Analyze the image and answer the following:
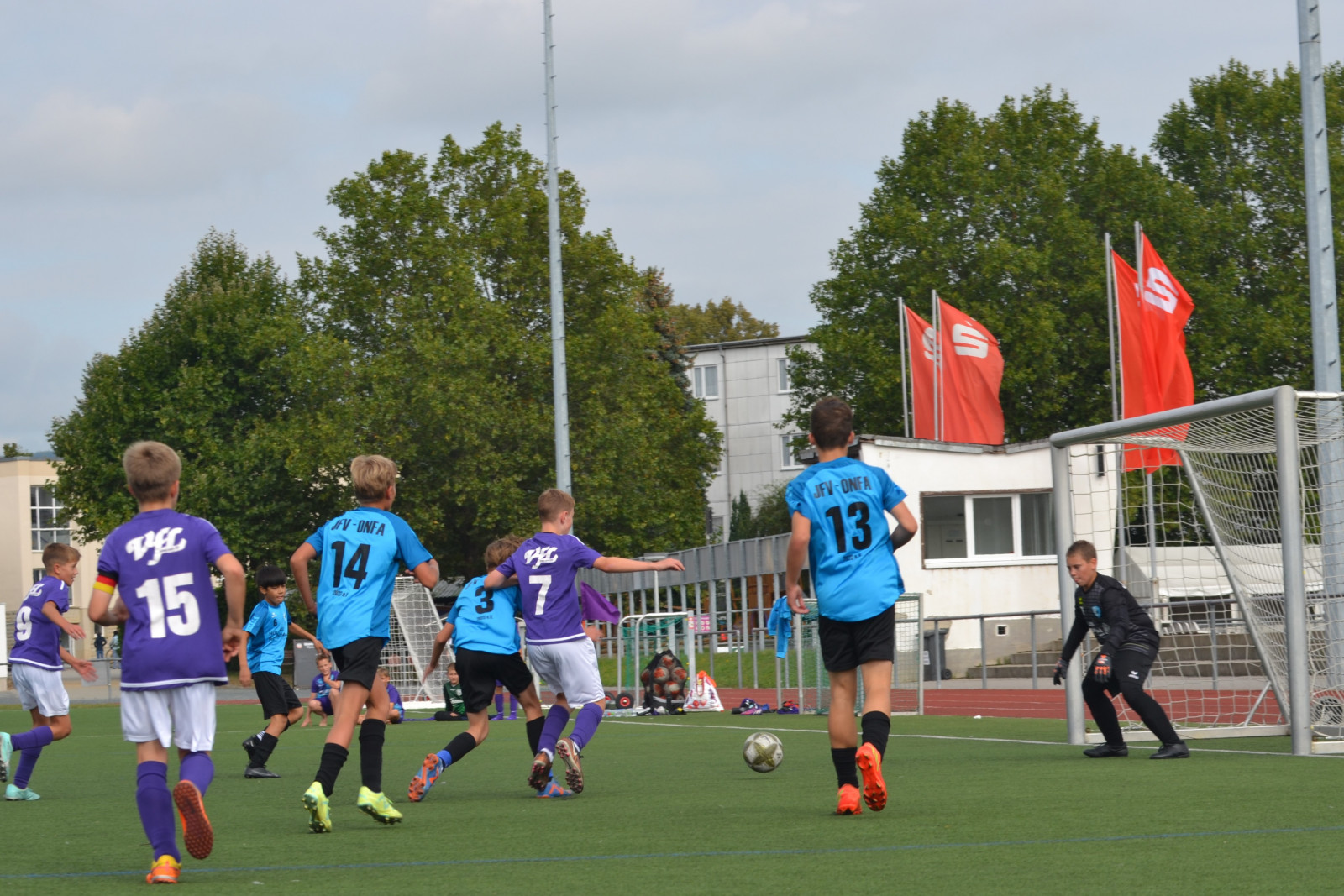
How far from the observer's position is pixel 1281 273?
4466cm

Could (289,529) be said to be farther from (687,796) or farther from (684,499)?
(687,796)

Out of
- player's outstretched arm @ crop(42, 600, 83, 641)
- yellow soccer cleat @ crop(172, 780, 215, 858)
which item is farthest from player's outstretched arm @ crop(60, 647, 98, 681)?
yellow soccer cleat @ crop(172, 780, 215, 858)

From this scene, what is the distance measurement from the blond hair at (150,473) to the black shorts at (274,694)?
6716 mm

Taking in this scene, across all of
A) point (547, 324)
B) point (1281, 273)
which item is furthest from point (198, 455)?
point (1281, 273)

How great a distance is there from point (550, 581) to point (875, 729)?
2.41 m

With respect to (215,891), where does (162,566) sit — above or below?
above

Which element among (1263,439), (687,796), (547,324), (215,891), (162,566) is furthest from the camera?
(547,324)

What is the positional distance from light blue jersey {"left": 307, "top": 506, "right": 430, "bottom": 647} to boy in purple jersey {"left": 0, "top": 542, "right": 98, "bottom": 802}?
9.76ft

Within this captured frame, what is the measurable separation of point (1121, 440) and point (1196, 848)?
6.47 meters

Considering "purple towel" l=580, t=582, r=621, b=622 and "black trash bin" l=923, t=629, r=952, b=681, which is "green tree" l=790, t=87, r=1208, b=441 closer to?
"black trash bin" l=923, t=629, r=952, b=681

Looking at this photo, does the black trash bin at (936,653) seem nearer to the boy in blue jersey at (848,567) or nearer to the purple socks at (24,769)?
the purple socks at (24,769)

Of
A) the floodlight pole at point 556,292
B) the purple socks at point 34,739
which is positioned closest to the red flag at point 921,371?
the floodlight pole at point 556,292

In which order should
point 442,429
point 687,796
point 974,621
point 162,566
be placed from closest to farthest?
point 162,566
point 687,796
point 974,621
point 442,429

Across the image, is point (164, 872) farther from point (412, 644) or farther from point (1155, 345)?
point (1155, 345)
